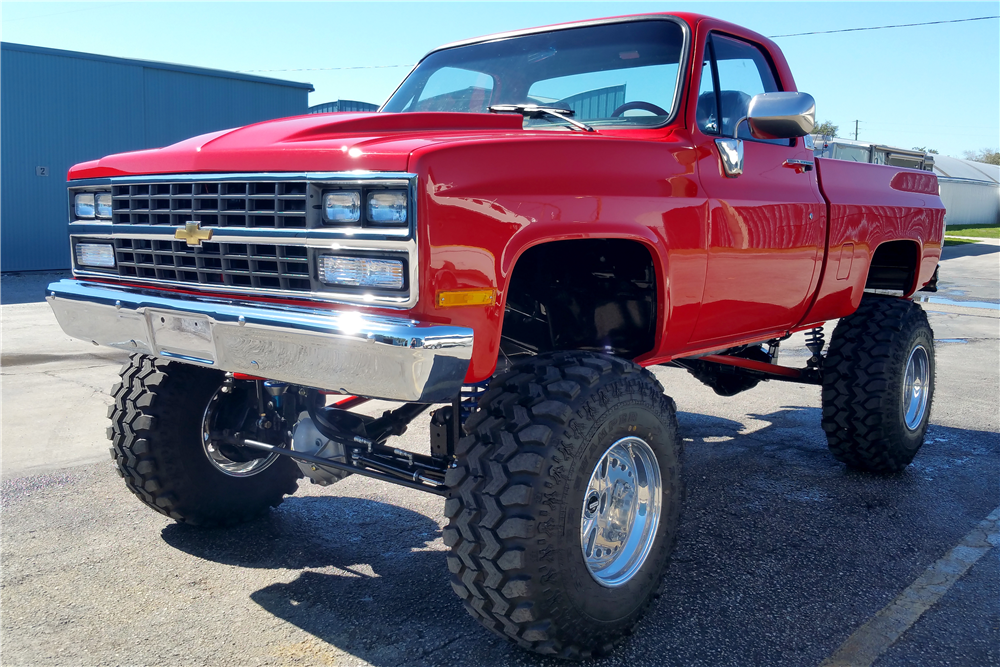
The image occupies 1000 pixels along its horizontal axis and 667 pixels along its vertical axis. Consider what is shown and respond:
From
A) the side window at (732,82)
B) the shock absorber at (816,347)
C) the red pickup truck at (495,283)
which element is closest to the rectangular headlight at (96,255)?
the red pickup truck at (495,283)

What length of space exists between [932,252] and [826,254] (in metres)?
1.53

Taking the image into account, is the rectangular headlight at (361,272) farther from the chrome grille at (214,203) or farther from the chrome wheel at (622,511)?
the chrome wheel at (622,511)

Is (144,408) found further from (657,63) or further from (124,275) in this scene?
(657,63)

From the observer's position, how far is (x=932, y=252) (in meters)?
5.35

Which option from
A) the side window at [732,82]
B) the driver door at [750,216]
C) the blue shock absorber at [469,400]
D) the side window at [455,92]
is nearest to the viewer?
the blue shock absorber at [469,400]

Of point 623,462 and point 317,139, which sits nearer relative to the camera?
point 317,139

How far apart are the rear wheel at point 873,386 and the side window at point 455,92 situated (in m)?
2.52

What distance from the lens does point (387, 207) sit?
2.42 metres

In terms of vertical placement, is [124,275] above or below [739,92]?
below

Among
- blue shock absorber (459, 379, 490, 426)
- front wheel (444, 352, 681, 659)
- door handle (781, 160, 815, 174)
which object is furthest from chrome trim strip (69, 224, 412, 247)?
door handle (781, 160, 815, 174)

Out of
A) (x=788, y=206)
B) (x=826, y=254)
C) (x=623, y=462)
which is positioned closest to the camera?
(x=623, y=462)

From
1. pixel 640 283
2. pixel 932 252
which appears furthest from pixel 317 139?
pixel 932 252

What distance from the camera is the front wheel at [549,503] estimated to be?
100 inches

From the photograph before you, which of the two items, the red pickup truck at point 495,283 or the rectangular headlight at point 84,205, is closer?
the red pickup truck at point 495,283
